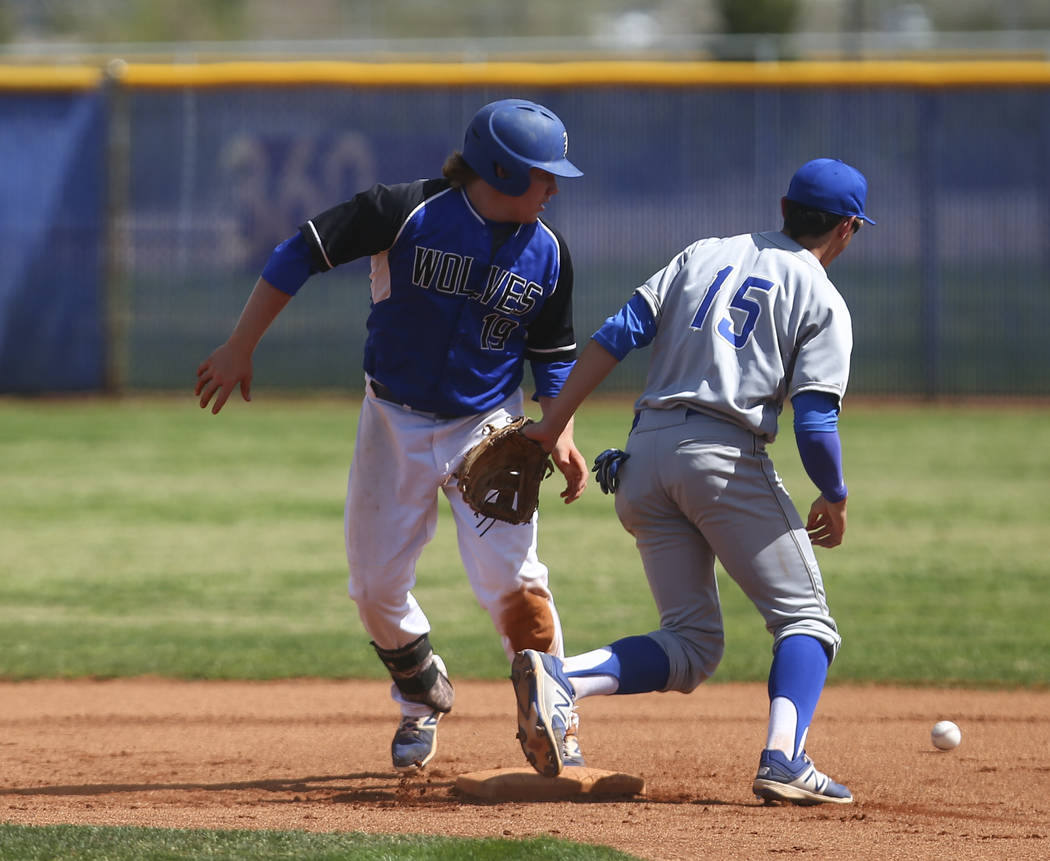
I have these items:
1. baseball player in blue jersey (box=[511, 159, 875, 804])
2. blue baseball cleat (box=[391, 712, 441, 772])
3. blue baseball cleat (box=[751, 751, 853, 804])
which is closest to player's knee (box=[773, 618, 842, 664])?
baseball player in blue jersey (box=[511, 159, 875, 804])

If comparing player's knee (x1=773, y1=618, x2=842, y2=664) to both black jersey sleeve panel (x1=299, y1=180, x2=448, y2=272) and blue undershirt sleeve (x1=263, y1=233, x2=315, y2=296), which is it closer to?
black jersey sleeve panel (x1=299, y1=180, x2=448, y2=272)

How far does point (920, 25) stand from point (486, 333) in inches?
1003

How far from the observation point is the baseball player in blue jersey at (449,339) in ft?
13.6

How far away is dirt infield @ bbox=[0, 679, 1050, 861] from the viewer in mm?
3779

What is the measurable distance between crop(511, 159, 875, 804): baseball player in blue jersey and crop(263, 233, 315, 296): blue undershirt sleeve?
82 centimetres

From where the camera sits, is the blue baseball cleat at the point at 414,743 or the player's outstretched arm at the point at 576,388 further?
the blue baseball cleat at the point at 414,743

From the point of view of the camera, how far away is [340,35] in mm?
27000

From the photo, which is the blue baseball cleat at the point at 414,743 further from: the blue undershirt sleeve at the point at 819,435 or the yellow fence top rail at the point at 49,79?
the yellow fence top rail at the point at 49,79

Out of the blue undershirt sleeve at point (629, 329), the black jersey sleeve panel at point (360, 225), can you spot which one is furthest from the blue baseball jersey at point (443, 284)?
the blue undershirt sleeve at point (629, 329)

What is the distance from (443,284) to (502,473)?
58 cm

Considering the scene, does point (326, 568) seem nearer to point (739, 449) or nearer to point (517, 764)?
point (517, 764)

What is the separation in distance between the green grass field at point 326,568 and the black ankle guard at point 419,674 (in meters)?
1.16

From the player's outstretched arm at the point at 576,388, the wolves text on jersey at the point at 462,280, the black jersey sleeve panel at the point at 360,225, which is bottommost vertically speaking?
the player's outstretched arm at the point at 576,388

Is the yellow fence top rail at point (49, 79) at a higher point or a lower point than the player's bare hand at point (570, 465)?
higher
